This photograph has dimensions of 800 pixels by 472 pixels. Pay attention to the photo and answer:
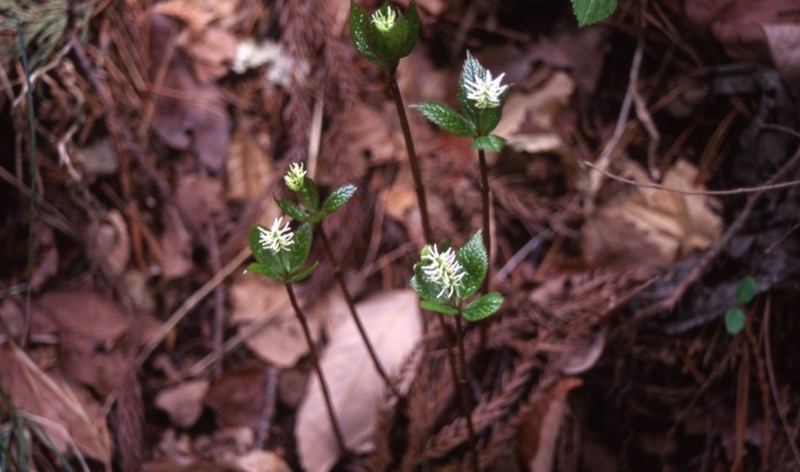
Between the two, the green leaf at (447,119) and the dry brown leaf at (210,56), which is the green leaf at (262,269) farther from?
the dry brown leaf at (210,56)

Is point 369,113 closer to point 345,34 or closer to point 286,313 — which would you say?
point 345,34

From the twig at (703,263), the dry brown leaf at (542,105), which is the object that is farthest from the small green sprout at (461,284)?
the dry brown leaf at (542,105)

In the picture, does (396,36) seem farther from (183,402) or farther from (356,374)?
(183,402)

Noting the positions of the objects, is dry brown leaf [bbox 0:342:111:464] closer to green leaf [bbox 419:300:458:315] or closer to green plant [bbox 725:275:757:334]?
green leaf [bbox 419:300:458:315]

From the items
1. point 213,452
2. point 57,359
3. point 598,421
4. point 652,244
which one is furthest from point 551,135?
point 57,359

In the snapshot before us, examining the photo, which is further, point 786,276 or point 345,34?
point 345,34

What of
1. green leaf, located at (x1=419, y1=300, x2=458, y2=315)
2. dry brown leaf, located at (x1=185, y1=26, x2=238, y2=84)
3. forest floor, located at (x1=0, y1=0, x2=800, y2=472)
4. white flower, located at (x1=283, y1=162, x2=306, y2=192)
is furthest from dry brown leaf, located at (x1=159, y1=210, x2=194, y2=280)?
green leaf, located at (x1=419, y1=300, x2=458, y2=315)

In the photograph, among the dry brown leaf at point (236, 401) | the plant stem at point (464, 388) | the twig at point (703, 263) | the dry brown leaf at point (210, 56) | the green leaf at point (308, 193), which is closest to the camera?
the green leaf at point (308, 193)
